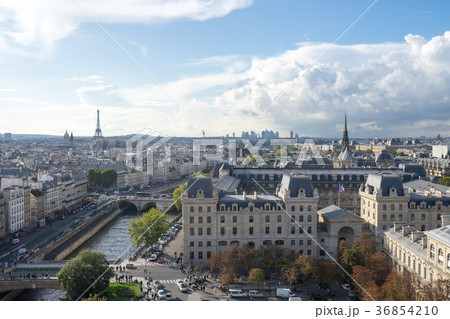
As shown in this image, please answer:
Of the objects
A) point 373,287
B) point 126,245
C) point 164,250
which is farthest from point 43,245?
point 373,287

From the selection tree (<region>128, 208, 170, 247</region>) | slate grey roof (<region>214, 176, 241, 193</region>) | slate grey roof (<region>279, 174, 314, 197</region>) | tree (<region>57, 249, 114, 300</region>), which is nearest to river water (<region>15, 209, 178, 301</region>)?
tree (<region>128, 208, 170, 247</region>)

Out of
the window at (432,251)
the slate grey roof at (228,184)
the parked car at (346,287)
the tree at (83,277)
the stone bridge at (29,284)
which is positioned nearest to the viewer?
the window at (432,251)

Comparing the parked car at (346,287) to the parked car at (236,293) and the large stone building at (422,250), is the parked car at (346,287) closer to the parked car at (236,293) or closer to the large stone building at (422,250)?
the large stone building at (422,250)

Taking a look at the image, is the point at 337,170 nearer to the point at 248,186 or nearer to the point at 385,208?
the point at 248,186

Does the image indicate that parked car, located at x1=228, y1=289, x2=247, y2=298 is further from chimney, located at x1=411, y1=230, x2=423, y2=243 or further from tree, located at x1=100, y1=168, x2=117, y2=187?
tree, located at x1=100, y1=168, x2=117, y2=187

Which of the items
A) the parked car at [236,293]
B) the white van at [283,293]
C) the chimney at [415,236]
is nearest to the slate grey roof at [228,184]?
the parked car at [236,293]
